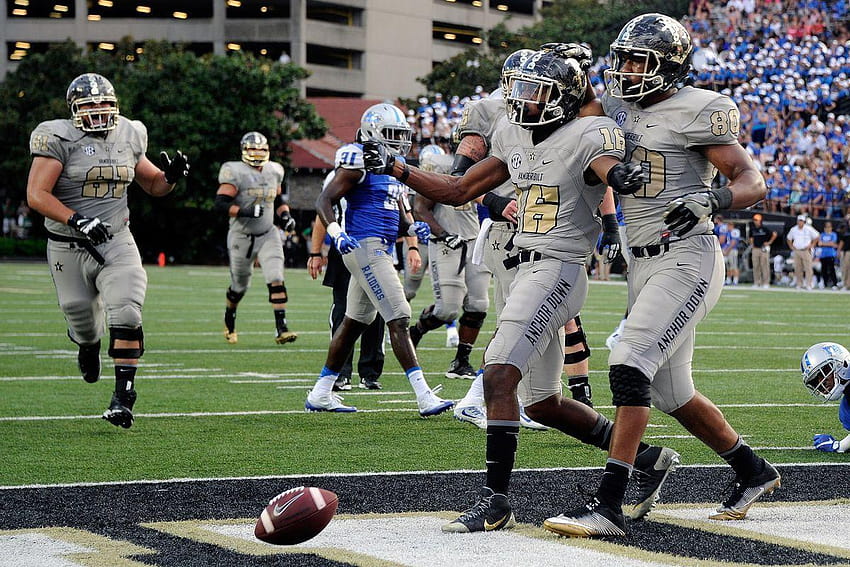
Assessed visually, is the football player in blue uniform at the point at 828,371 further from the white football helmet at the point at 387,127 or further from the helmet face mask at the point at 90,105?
the helmet face mask at the point at 90,105

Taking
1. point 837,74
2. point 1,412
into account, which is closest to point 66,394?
point 1,412

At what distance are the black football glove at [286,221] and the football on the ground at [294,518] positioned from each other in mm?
10034

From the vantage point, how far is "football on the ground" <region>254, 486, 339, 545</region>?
4551mm

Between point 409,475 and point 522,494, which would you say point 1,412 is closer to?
point 409,475

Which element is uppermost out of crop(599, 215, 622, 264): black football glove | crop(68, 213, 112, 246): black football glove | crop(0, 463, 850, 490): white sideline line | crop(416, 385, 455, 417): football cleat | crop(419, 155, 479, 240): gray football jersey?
crop(599, 215, 622, 264): black football glove

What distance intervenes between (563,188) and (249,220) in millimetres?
9589

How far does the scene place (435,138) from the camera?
41.6 meters

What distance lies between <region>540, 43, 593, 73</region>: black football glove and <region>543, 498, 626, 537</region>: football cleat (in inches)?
75.6

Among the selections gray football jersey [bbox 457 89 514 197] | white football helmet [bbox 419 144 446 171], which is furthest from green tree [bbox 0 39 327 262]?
gray football jersey [bbox 457 89 514 197]

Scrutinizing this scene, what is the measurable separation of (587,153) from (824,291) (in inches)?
896

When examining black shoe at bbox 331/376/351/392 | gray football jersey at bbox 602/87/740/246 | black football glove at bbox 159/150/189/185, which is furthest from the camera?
black shoe at bbox 331/376/351/392

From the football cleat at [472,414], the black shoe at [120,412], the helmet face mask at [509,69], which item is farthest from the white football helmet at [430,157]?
the helmet face mask at [509,69]

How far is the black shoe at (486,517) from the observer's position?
5.01 m

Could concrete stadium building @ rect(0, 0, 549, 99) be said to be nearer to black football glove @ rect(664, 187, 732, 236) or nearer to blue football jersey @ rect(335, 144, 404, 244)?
blue football jersey @ rect(335, 144, 404, 244)
